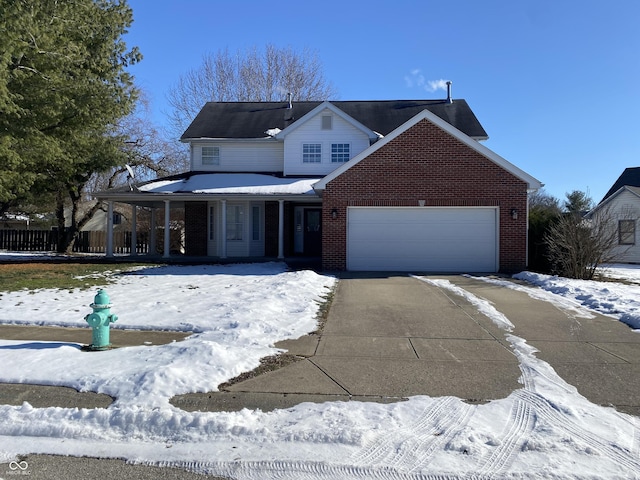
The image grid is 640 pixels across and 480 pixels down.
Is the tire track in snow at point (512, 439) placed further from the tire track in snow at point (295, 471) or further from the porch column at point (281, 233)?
the porch column at point (281, 233)

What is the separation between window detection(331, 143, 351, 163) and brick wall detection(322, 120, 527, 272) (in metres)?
5.86

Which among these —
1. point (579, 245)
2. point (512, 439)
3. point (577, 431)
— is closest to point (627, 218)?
point (579, 245)

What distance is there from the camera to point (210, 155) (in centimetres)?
2266

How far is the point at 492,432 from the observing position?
406 cm

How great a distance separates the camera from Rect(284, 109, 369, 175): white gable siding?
21.0 m

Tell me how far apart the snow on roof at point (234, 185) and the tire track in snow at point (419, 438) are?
14.2 metres

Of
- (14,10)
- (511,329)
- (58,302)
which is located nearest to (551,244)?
(511,329)

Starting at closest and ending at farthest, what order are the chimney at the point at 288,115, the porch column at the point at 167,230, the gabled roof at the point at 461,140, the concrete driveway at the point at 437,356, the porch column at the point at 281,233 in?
the concrete driveway at the point at 437,356, the gabled roof at the point at 461,140, the porch column at the point at 281,233, the porch column at the point at 167,230, the chimney at the point at 288,115

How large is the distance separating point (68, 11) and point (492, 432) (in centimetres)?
1436

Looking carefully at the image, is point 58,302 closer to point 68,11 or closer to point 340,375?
point 340,375

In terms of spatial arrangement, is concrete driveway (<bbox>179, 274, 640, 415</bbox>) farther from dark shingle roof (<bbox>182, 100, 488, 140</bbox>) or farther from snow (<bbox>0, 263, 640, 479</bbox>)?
dark shingle roof (<bbox>182, 100, 488, 140</bbox>)

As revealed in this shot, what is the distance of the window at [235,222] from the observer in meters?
21.0

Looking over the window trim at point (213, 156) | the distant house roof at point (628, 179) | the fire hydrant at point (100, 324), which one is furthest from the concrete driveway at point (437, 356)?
the distant house roof at point (628, 179)

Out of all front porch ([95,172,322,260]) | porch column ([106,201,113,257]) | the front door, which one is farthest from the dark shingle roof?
porch column ([106,201,113,257])
